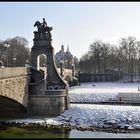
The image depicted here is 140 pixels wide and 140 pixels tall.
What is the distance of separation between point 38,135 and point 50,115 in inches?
322

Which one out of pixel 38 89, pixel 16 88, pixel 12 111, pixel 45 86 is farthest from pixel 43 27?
pixel 12 111

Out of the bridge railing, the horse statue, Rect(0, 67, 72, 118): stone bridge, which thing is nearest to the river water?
Rect(0, 67, 72, 118): stone bridge

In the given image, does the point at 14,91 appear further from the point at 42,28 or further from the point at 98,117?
the point at 42,28

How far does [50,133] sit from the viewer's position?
32656 millimetres

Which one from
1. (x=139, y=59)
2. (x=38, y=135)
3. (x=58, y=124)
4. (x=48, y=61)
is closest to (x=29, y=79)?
(x=48, y=61)

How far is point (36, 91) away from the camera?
40844 millimetres

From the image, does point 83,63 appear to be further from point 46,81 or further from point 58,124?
point 58,124

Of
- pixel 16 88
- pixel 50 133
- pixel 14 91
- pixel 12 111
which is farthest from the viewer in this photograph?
pixel 12 111

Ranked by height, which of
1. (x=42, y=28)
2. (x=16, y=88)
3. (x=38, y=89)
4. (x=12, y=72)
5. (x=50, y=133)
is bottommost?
(x=50, y=133)

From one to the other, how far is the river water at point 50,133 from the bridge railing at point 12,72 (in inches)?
209

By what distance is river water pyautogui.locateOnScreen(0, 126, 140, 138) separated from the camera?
31625 millimetres

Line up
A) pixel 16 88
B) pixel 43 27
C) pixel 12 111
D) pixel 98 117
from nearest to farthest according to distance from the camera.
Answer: pixel 16 88 < pixel 98 117 < pixel 12 111 < pixel 43 27

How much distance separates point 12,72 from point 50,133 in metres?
6.94

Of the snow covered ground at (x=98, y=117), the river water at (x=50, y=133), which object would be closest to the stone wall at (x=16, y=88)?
the snow covered ground at (x=98, y=117)
